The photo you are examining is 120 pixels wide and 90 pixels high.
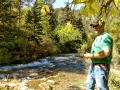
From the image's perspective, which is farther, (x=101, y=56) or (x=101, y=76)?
(x=101, y=76)

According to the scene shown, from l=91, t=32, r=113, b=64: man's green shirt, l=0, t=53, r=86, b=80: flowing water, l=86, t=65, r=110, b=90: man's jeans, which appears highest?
l=91, t=32, r=113, b=64: man's green shirt

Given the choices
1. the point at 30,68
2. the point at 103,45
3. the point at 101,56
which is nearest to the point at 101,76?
the point at 101,56

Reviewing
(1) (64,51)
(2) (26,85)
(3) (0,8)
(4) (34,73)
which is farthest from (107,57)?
(1) (64,51)

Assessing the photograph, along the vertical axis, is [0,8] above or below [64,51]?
above

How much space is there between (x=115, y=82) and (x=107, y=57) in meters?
3.09

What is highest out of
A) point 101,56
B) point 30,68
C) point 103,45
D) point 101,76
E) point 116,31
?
point 116,31

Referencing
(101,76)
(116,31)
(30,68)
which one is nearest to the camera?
(101,76)

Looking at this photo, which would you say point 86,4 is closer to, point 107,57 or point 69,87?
point 107,57

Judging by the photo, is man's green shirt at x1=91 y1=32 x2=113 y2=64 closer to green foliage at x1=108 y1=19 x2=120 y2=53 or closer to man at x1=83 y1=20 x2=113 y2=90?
man at x1=83 y1=20 x2=113 y2=90

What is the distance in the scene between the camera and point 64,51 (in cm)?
3297

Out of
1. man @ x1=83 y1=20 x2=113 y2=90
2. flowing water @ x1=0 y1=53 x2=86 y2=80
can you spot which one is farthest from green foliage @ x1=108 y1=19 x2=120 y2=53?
man @ x1=83 y1=20 x2=113 y2=90

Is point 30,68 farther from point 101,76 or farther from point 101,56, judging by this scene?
point 101,56

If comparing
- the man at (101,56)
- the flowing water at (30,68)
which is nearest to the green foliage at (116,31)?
the flowing water at (30,68)

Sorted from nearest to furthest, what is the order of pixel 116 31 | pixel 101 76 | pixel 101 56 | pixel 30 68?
pixel 101 56
pixel 101 76
pixel 30 68
pixel 116 31
